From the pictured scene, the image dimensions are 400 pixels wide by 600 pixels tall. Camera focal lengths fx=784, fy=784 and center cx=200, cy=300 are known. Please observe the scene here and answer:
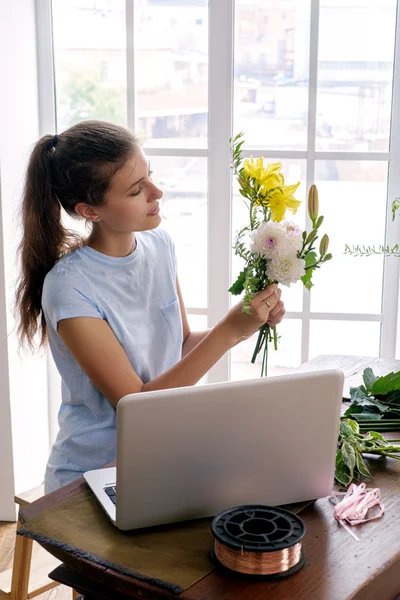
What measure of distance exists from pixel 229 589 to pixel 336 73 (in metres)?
2.35

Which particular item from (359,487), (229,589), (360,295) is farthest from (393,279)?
(229,589)

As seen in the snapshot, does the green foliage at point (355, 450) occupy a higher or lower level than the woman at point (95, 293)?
lower

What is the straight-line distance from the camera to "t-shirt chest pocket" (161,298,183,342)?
2109 millimetres

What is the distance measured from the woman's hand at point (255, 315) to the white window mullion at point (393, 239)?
1.45m

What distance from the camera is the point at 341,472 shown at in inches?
58.6

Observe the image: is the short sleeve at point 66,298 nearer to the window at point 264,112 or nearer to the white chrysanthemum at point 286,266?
the white chrysanthemum at point 286,266

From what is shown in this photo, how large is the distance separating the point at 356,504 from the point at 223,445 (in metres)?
0.28

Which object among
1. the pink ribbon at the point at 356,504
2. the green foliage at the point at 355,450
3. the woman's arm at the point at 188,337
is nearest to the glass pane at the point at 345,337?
the woman's arm at the point at 188,337

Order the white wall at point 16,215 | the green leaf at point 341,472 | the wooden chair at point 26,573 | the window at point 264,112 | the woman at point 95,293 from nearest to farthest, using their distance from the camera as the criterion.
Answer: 1. the green leaf at point 341,472
2. the woman at point 95,293
3. the wooden chair at point 26,573
4. the white wall at point 16,215
5. the window at point 264,112

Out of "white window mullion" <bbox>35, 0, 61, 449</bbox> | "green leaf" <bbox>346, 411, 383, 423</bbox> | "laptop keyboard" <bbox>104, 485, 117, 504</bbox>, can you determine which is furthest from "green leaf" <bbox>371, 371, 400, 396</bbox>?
"white window mullion" <bbox>35, 0, 61, 449</bbox>

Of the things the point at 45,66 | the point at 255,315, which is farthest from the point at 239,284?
the point at 45,66

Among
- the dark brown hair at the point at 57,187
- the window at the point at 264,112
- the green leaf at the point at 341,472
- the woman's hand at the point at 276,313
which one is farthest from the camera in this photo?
the window at the point at 264,112

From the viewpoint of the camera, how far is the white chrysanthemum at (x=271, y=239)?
1525 millimetres

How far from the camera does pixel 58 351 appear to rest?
6.41ft
